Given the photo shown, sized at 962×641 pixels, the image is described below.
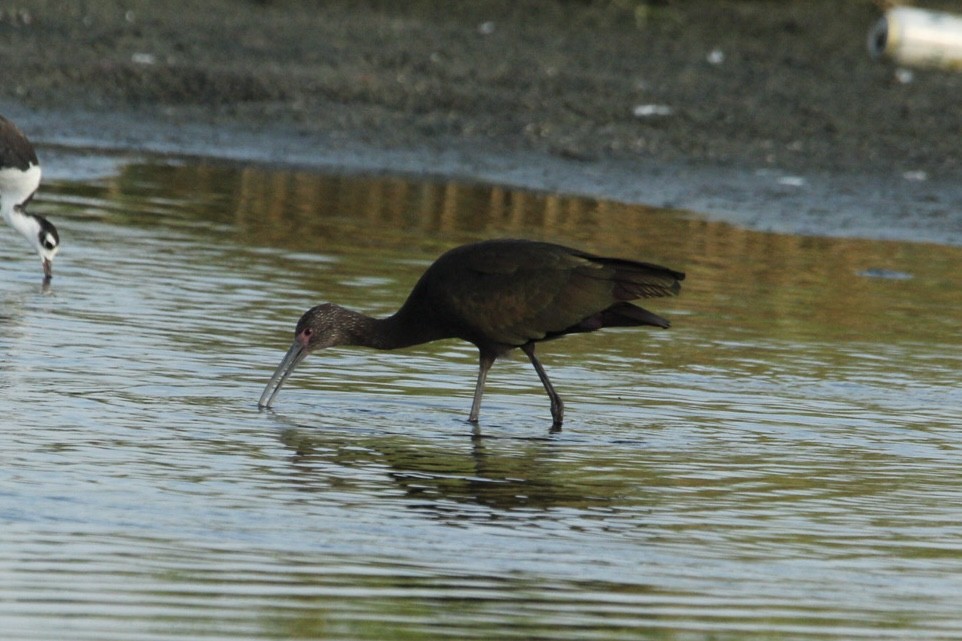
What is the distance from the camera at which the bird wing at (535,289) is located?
30.3ft

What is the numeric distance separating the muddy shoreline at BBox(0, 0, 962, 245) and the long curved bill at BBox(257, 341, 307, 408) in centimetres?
774

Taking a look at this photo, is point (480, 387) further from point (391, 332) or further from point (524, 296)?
point (391, 332)

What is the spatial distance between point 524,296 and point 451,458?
1259mm

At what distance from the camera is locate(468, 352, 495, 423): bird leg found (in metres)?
9.09

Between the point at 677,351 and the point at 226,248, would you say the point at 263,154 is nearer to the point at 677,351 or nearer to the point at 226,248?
the point at 226,248

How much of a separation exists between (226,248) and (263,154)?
5.17 m

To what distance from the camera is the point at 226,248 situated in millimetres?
13797

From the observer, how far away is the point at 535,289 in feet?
30.5

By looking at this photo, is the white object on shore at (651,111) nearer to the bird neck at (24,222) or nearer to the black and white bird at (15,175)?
the black and white bird at (15,175)

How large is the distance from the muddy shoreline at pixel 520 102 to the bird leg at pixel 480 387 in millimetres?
7459

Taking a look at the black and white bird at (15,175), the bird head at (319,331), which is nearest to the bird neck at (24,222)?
the black and white bird at (15,175)

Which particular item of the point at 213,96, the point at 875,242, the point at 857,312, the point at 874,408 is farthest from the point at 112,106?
the point at 874,408

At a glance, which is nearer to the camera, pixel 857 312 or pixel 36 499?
pixel 36 499

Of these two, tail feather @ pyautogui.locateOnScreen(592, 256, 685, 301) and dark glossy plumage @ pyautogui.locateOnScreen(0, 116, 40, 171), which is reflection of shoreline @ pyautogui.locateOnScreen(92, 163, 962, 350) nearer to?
dark glossy plumage @ pyautogui.locateOnScreen(0, 116, 40, 171)
